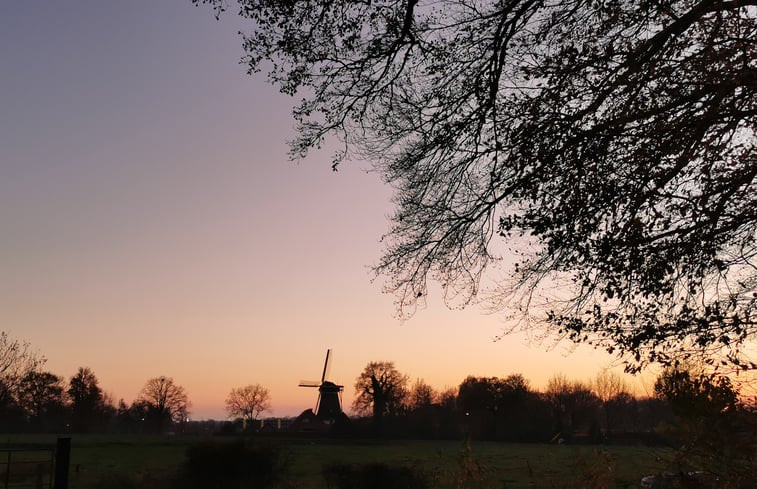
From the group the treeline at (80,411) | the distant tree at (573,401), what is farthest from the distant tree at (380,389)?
the treeline at (80,411)

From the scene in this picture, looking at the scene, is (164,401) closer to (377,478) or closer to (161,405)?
(161,405)

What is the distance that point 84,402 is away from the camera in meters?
88.8

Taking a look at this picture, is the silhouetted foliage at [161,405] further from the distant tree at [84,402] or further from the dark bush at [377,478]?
the dark bush at [377,478]

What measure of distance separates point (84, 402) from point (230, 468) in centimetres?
7843

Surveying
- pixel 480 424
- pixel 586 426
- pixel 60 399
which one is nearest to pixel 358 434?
pixel 480 424

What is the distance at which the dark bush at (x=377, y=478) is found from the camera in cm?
1966

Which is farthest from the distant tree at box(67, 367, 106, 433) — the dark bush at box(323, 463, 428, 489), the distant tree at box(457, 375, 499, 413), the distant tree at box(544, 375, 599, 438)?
the dark bush at box(323, 463, 428, 489)

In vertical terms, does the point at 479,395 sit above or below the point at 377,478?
above

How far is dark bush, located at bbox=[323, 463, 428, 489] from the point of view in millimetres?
19656

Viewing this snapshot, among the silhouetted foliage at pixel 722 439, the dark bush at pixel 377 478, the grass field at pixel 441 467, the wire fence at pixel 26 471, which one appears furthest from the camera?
the dark bush at pixel 377 478

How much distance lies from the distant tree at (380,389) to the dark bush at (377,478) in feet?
210

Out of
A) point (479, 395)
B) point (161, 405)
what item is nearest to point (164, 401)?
point (161, 405)

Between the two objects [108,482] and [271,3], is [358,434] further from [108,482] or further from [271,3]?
[271,3]

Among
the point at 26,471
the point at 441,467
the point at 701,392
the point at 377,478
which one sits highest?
the point at 701,392
